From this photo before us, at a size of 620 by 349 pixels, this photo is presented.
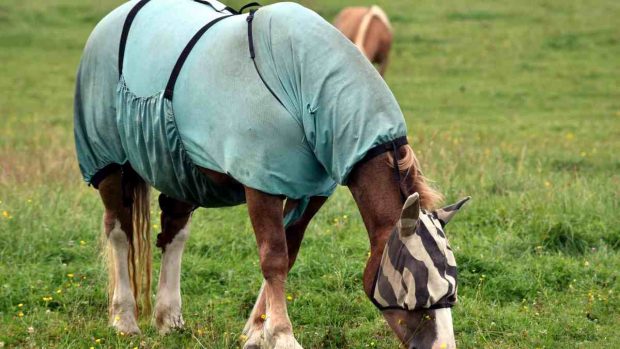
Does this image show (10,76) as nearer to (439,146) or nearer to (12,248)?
(439,146)

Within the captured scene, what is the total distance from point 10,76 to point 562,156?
31.4ft

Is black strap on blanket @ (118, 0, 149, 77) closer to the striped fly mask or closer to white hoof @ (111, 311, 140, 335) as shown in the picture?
A: white hoof @ (111, 311, 140, 335)

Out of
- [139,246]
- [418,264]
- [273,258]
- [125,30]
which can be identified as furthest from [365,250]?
[418,264]

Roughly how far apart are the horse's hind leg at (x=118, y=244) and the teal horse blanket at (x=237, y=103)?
220mm

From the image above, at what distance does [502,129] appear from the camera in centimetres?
1205

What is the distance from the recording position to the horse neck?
3.92m

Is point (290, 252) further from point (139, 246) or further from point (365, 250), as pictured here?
point (365, 250)

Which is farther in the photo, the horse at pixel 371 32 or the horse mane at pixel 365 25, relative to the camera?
the horse at pixel 371 32

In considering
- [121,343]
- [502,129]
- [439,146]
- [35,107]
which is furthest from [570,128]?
[121,343]

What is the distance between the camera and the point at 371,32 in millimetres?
15742

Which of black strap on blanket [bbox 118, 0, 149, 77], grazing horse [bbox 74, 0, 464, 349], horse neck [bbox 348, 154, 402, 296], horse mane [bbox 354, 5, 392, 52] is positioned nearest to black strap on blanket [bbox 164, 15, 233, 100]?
grazing horse [bbox 74, 0, 464, 349]

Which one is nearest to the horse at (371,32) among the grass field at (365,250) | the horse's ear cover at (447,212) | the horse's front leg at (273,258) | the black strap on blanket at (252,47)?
the grass field at (365,250)

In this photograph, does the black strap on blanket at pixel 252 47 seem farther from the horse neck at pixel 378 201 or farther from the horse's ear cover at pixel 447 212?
the horse's ear cover at pixel 447 212

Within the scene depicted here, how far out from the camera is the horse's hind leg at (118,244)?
5184 millimetres
